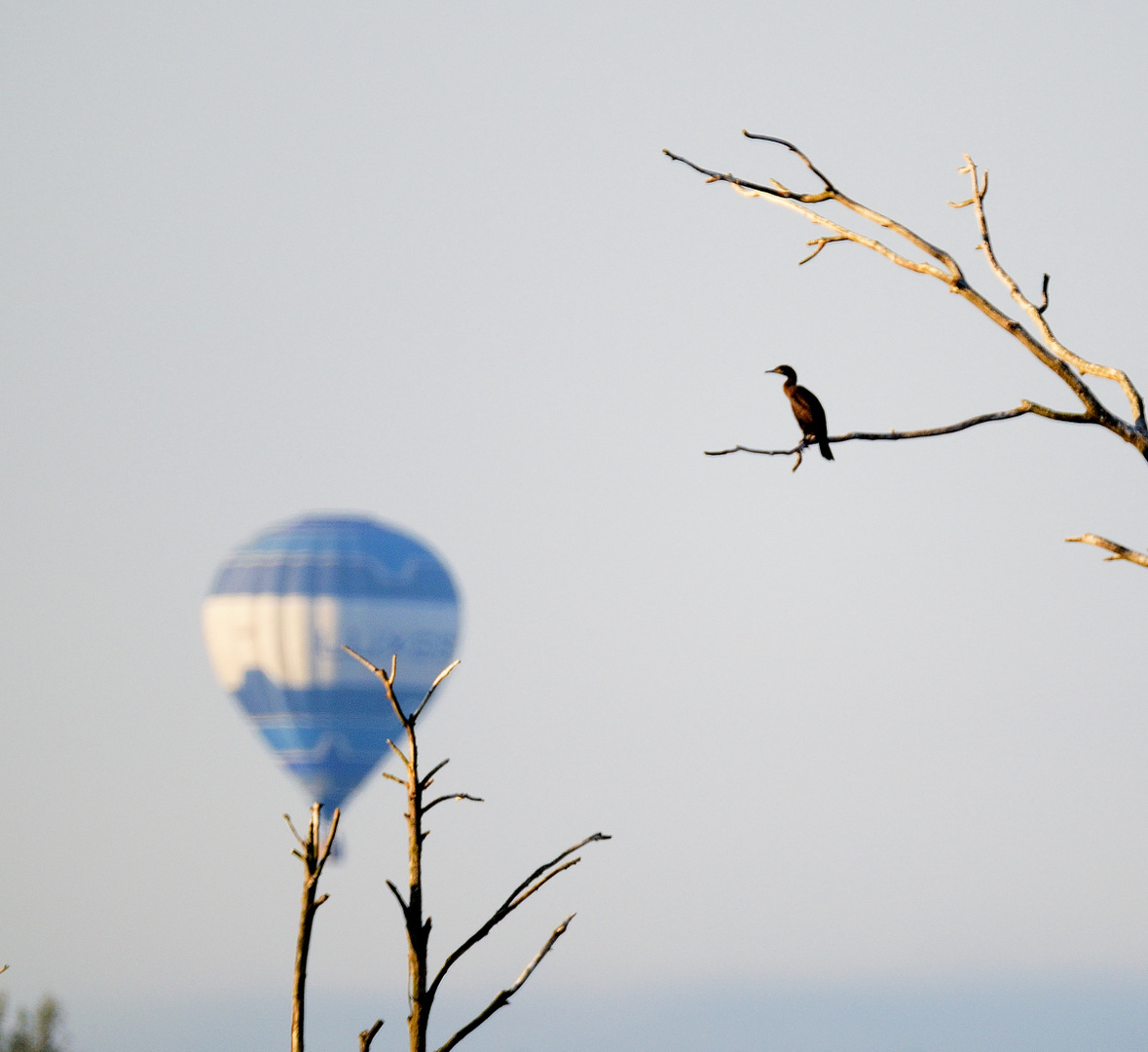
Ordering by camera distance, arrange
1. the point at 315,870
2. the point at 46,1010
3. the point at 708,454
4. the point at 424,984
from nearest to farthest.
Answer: the point at 424,984 → the point at 315,870 → the point at 708,454 → the point at 46,1010

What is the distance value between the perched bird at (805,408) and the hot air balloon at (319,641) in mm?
76812

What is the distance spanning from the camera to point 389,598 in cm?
9900

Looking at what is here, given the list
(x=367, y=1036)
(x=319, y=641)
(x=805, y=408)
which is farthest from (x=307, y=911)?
(x=319, y=641)

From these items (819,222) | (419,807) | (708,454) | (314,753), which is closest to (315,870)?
(419,807)

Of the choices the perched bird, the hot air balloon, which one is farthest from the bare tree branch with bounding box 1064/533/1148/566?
the hot air balloon

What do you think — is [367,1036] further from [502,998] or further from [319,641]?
[319,641]

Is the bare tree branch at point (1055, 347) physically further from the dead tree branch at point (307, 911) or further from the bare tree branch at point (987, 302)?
the dead tree branch at point (307, 911)

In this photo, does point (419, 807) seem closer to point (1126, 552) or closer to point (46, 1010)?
point (1126, 552)

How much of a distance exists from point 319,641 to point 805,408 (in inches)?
3222

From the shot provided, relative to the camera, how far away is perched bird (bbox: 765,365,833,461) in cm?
1775

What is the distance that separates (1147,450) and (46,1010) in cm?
9458

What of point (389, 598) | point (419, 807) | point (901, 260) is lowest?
point (419, 807)

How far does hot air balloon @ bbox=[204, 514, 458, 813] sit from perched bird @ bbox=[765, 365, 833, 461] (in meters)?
76.8

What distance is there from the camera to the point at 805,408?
18047mm
